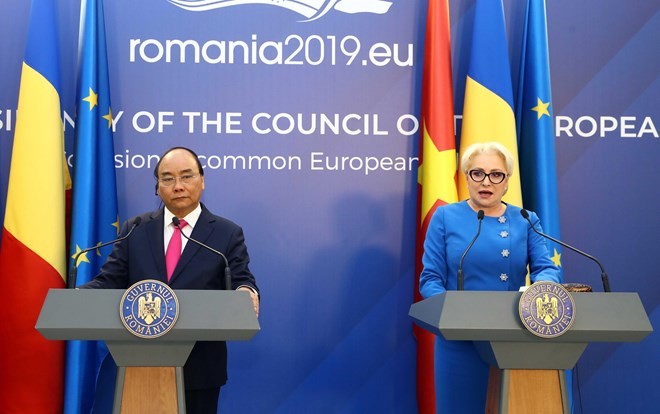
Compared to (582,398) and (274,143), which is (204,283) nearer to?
(274,143)

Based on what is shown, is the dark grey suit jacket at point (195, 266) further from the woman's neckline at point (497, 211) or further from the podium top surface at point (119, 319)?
the woman's neckline at point (497, 211)

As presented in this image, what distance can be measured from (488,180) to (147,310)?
1.22 metres

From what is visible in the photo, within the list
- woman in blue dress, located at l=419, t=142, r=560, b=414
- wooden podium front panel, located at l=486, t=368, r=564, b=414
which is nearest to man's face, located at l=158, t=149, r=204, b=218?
woman in blue dress, located at l=419, t=142, r=560, b=414

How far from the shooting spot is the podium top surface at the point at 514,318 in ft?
6.73

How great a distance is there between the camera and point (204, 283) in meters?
2.57

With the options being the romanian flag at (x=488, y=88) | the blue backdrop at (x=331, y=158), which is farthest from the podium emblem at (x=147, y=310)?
the romanian flag at (x=488, y=88)

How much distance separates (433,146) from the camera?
12.0 feet

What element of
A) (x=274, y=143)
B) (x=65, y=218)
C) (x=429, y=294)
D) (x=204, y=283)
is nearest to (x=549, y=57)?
(x=274, y=143)

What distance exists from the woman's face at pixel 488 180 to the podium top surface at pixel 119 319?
92 cm

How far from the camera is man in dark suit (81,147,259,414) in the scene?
2549mm

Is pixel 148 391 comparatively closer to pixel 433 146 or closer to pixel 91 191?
pixel 91 191

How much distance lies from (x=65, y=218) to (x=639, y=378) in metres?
3.02

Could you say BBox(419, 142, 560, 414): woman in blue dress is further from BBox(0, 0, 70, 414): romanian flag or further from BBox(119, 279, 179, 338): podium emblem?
BBox(0, 0, 70, 414): romanian flag

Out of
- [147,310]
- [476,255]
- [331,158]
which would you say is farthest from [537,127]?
[147,310]
